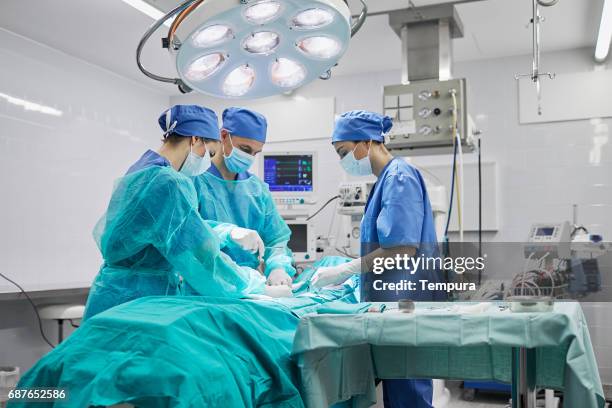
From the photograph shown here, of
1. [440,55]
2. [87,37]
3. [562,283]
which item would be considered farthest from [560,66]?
[87,37]

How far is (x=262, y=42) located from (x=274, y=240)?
1393 mm

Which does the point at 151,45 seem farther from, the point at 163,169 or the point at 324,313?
the point at 324,313

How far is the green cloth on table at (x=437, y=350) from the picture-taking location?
1460mm

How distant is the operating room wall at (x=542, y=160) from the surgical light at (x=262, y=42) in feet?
11.0

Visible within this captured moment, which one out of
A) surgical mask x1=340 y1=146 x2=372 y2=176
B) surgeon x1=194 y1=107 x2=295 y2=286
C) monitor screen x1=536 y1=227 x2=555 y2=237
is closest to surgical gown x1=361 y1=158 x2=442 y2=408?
surgical mask x1=340 y1=146 x2=372 y2=176

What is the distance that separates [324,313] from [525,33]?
387 cm

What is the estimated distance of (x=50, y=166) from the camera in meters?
5.22

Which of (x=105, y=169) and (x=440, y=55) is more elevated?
(x=440, y=55)

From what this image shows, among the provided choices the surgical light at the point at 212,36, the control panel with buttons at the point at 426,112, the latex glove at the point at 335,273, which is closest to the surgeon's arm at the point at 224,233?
the latex glove at the point at 335,273

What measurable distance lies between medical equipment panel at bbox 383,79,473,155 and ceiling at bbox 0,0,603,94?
0.78m

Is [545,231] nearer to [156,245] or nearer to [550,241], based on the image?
[550,241]

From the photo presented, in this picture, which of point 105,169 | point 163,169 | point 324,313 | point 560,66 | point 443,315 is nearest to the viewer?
point 443,315

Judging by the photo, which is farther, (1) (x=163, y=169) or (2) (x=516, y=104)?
(2) (x=516, y=104)

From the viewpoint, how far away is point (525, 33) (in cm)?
486
